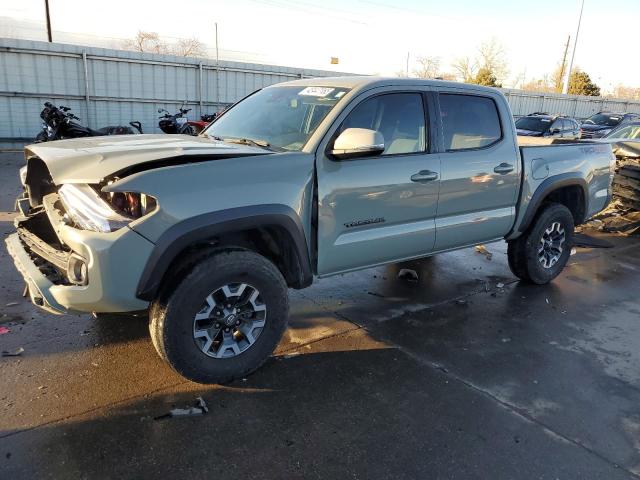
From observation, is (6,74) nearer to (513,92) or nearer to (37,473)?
(37,473)

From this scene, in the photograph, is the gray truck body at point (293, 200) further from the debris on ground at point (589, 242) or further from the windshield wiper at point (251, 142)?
the debris on ground at point (589, 242)

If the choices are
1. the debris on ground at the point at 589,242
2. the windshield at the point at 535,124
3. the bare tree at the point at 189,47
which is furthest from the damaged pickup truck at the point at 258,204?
the bare tree at the point at 189,47

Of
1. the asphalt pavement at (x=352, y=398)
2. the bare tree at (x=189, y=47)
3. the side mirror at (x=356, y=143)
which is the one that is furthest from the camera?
the bare tree at (x=189, y=47)

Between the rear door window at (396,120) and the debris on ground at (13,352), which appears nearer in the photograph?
the debris on ground at (13,352)

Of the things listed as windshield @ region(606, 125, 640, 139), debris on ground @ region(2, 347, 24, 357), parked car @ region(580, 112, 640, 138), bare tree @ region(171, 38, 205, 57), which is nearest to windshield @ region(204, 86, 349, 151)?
debris on ground @ region(2, 347, 24, 357)

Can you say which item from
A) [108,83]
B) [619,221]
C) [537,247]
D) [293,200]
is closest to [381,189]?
[293,200]

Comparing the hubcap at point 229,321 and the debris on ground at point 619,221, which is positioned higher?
the hubcap at point 229,321

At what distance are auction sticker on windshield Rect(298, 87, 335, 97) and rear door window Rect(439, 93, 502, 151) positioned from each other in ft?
3.36

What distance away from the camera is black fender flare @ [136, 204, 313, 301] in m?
2.82

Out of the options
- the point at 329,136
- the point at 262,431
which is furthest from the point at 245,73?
the point at 262,431

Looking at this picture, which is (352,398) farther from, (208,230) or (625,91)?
(625,91)

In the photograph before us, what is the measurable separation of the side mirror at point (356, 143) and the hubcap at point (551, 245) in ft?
9.26

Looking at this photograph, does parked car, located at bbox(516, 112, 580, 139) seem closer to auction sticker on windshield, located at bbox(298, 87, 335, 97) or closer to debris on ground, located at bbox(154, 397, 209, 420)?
auction sticker on windshield, located at bbox(298, 87, 335, 97)

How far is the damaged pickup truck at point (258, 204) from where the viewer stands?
2.82 metres
